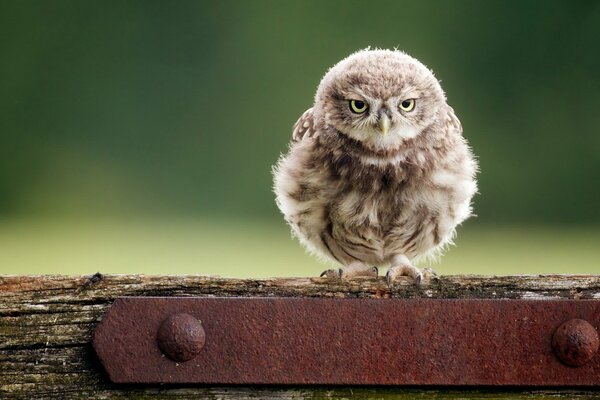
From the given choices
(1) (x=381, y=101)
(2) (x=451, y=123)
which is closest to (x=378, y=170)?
(1) (x=381, y=101)

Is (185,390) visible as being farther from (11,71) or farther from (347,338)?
(11,71)

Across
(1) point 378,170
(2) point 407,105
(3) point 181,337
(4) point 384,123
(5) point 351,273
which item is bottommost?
(3) point 181,337

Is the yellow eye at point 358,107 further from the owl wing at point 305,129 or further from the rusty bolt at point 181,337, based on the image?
the rusty bolt at point 181,337

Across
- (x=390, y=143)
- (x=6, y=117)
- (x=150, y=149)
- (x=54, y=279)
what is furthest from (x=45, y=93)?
(x=54, y=279)

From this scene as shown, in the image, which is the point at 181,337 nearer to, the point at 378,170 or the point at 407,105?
the point at 378,170

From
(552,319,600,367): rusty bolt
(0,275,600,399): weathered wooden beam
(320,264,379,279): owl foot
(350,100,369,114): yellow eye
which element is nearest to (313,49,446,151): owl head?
(350,100,369,114): yellow eye

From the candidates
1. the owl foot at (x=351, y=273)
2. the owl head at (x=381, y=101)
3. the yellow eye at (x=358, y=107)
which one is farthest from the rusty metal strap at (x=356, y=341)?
the yellow eye at (x=358, y=107)
